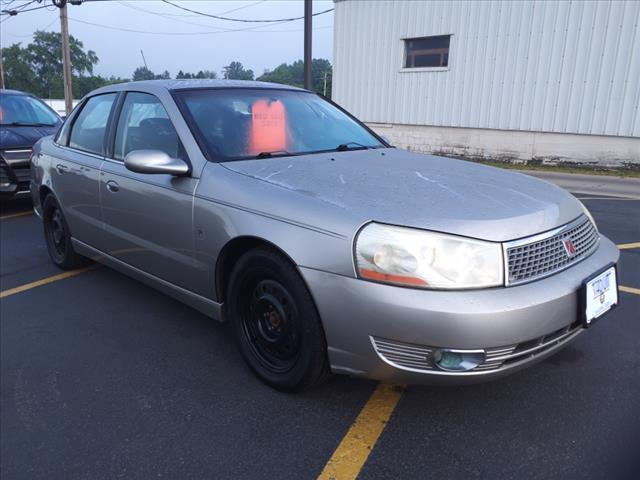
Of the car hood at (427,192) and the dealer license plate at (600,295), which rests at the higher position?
the car hood at (427,192)

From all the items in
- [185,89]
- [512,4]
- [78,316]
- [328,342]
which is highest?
[512,4]

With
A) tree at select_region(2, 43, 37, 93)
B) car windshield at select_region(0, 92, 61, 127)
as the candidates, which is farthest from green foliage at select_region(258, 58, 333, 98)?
tree at select_region(2, 43, 37, 93)

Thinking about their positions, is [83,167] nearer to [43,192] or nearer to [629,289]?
[43,192]

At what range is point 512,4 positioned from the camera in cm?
1229

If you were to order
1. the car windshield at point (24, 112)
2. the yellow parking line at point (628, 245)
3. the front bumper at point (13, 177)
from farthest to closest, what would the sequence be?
the car windshield at point (24, 112) < the front bumper at point (13, 177) < the yellow parking line at point (628, 245)

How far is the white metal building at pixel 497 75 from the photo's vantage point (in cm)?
1144

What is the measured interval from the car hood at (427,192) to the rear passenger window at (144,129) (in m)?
0.53

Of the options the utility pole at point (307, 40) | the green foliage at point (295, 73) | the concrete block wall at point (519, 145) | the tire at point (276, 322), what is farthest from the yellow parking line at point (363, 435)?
the green foliage at point (295, 73)

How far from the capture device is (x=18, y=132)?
7078mm

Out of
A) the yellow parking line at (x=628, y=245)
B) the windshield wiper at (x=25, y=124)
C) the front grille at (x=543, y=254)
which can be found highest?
the windshield wiper at (x=25, y=124)

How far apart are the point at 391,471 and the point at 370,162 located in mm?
1660

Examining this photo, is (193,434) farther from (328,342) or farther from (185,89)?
(185,89)

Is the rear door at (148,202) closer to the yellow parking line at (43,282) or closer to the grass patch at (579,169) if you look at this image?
the yellow parking line at (43,282)

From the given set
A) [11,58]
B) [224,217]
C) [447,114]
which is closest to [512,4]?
[447,114]
